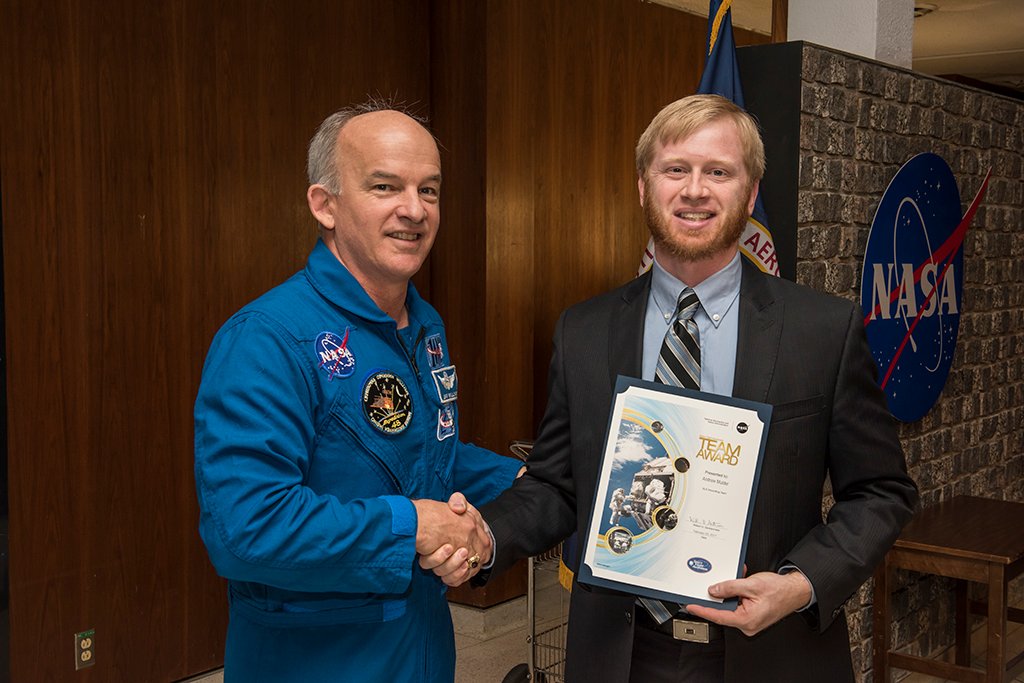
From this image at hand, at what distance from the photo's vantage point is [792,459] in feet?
5.87

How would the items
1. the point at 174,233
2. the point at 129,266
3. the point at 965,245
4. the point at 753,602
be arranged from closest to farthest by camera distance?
1. the point at 753,602
2. the point at 129,266
3. the point at 174,233
4. the point at 965,245

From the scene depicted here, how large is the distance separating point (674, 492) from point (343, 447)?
0.56 meters

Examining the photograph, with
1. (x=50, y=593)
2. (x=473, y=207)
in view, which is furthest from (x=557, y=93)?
(x=50, y=593)

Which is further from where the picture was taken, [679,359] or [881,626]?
[881,626]

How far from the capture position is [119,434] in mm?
3680

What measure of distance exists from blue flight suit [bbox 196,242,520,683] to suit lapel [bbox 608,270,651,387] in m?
0.34

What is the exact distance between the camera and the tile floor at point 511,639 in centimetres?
425

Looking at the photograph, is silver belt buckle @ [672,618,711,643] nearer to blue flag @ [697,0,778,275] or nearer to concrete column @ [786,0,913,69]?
blue flag @ [697,0,778,275]

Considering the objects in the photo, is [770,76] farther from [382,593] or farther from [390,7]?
[382,593]

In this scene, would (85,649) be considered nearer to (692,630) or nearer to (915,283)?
(692,630)

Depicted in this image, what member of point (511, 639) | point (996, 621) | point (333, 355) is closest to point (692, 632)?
point (333, 355)

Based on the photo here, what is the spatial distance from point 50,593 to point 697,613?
259 centimetres

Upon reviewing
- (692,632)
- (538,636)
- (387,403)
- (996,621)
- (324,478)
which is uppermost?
(387,403)

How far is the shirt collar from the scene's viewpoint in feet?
6.16
